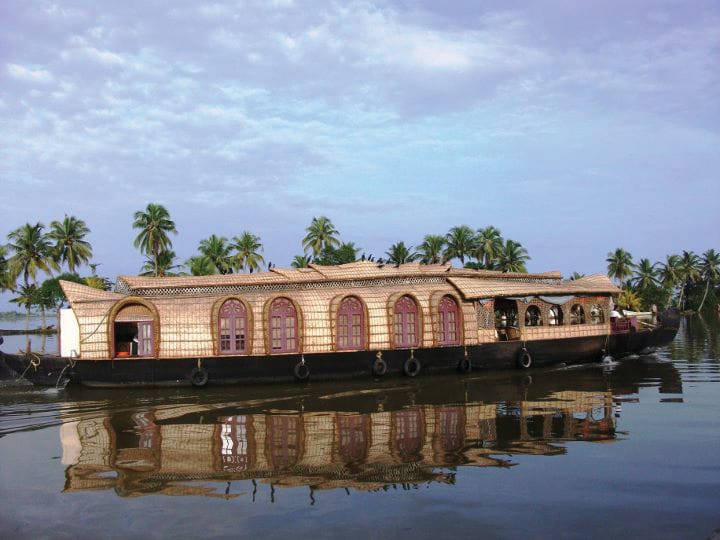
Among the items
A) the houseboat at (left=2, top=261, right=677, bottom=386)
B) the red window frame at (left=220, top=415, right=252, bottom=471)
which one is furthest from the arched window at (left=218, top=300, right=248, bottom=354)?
the red window frame at (left=220, top=415, right=252, bottom=471)

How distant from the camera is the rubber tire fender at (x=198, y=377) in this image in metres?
14.1

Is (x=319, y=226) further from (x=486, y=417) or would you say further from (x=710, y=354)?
(x=486, y=417)

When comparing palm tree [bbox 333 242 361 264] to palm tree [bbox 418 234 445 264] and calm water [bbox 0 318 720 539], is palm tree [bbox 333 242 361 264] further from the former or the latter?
calm water [bbox 0 318 720 539]

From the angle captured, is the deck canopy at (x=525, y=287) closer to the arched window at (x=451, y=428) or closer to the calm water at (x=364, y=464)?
the calm water at (x=364, y=464)

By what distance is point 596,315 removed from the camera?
18906 mm

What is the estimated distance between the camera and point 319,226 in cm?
4253

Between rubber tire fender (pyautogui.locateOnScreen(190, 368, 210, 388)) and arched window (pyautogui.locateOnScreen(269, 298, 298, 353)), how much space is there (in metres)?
1.67

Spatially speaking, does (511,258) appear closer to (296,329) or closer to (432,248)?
(432,248)

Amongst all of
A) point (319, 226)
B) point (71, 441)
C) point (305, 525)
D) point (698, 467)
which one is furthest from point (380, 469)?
point (319, 226)

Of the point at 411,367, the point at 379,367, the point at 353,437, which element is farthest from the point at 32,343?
the point at 353,437

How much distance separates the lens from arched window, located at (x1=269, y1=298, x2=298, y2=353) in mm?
14688

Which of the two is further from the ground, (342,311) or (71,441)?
(342,311)

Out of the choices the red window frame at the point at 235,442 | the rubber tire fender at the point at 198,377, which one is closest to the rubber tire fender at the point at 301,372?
the rubber tire fender at the point at 198,377

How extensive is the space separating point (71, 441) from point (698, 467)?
8933 mm
